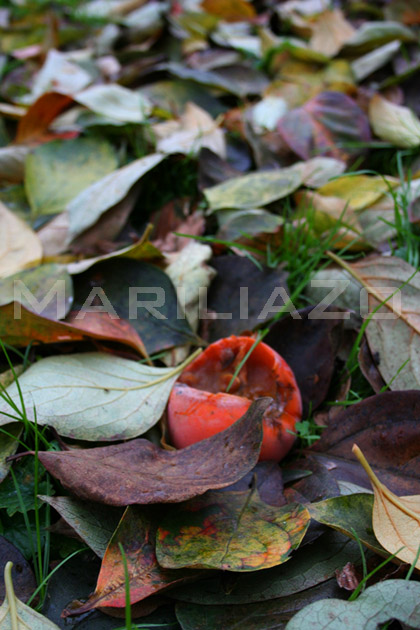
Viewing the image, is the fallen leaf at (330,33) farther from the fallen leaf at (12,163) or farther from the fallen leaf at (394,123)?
the fallen leaf at (12,163)

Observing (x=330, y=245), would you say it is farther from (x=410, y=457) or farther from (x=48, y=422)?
(x=48, y=422)

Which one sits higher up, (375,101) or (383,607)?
(375,101)

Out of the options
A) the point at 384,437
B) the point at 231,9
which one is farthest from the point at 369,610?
the point at 231,9

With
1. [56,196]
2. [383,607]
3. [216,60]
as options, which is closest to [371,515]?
[383,607]

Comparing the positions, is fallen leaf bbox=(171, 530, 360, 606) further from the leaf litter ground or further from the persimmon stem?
the persimmon stem

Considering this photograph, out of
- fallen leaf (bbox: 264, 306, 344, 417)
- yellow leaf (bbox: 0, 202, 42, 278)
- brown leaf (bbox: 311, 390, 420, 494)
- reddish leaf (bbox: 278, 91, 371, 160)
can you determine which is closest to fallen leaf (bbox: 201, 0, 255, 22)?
reddish leaf (bbox: 278, 91, 371, 160)

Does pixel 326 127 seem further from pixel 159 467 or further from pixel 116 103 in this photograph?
pixel 159 467

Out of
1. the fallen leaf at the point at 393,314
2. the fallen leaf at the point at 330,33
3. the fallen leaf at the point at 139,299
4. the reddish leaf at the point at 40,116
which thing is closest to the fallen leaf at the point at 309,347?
the fallen leaf at the point at 393,314
